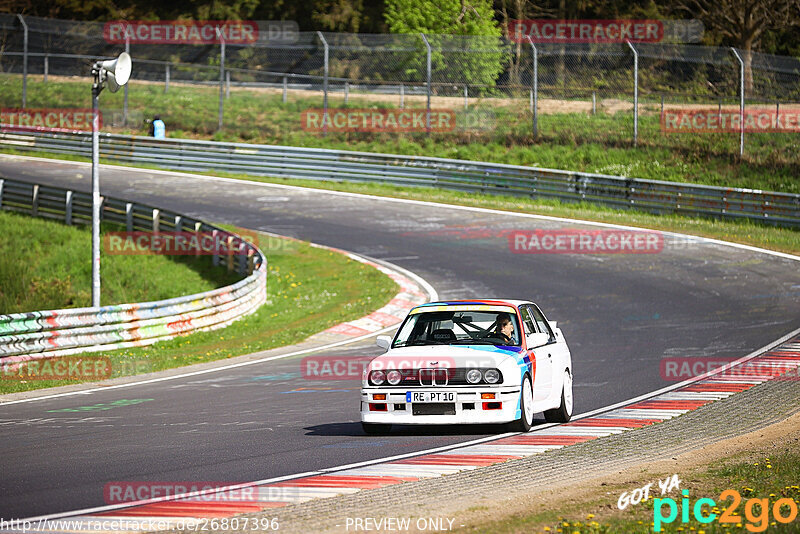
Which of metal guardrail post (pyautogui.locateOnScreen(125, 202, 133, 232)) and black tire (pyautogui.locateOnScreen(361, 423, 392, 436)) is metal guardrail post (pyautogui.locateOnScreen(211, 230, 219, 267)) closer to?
metal guardrail post (pyautogui.locateOnScreen(125, 202, 133, 232))

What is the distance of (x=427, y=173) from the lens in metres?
36.1

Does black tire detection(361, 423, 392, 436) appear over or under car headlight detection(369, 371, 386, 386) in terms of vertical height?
under

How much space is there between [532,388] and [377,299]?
11476 mm

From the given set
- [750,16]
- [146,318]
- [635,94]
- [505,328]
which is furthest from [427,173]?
[505,328]

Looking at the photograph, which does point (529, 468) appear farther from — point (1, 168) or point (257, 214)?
point (1, 168)

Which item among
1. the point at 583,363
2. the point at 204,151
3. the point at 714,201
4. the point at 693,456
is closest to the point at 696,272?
the point at 714,201

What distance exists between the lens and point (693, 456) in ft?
30.4

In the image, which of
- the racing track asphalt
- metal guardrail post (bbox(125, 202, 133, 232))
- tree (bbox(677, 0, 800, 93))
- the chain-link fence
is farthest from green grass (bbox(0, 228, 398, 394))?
tree (bbox(677, 0, 800, 93))

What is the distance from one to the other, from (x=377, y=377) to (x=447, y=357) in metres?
0.70

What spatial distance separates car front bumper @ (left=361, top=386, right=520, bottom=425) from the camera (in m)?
10.2

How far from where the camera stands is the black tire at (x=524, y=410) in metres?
10.4

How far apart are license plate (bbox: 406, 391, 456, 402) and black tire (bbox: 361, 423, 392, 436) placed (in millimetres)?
476

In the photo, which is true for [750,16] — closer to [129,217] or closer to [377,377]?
[129,217]

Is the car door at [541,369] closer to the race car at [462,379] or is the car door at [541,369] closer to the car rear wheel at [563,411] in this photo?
the race car at [462,379]
